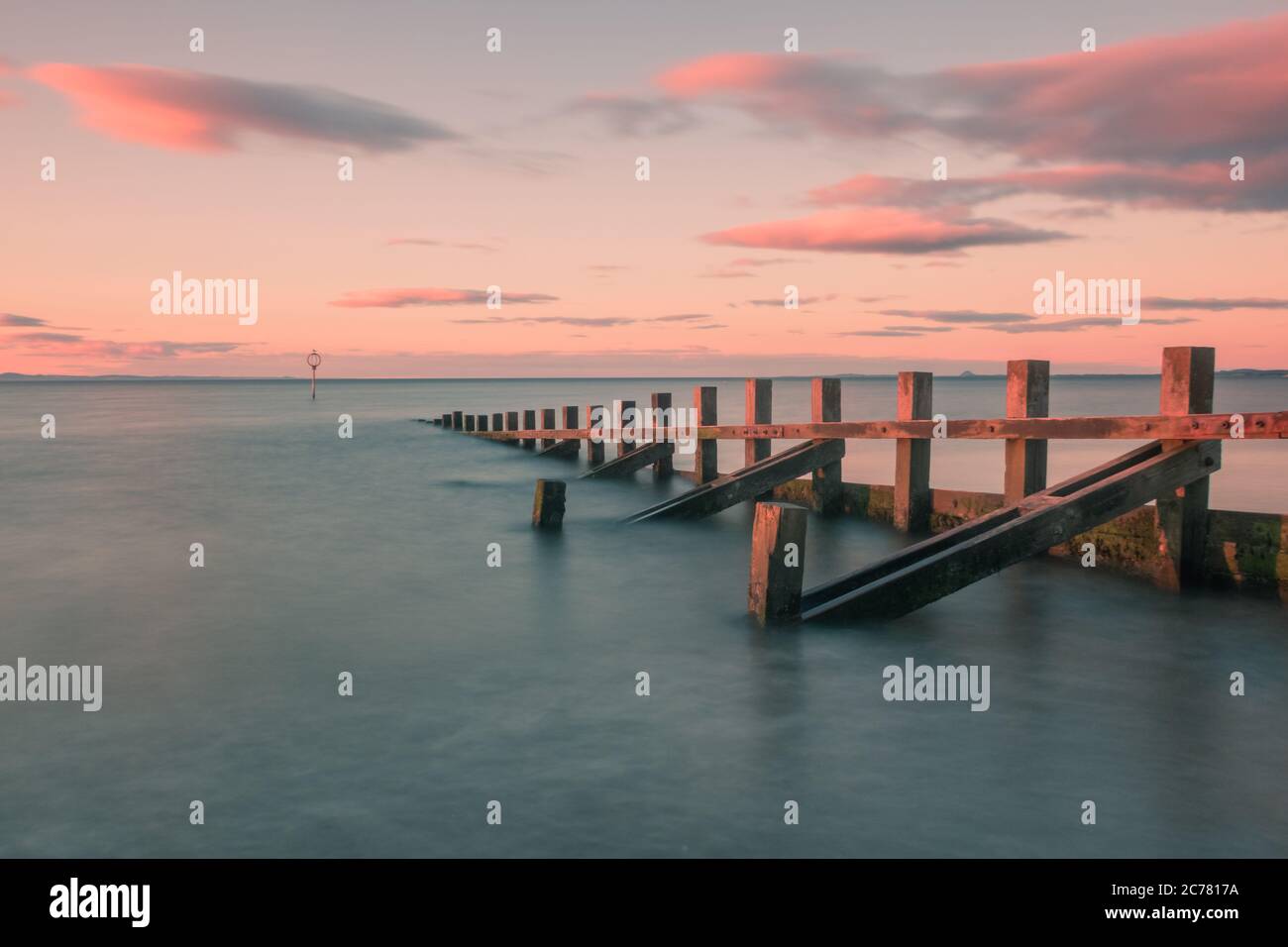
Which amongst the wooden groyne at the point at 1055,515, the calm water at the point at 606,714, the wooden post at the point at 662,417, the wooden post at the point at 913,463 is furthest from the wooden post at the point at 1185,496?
the wooden post at the point at 662,417

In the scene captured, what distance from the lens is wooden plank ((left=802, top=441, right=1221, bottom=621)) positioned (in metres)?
6.59

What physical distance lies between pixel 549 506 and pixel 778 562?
631 centimetres

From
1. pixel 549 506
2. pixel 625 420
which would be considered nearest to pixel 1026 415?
pixel 549 506

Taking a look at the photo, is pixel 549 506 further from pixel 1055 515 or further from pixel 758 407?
pixel 1055 515

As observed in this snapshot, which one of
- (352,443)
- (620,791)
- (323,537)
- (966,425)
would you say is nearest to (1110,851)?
(620,791)

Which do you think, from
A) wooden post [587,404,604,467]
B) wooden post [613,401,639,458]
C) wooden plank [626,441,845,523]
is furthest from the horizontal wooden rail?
wooden post [587,404,604,467]

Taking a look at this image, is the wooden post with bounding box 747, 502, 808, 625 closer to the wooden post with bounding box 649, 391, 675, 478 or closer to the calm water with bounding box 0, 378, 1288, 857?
the calm water with bounding box 0, 378, 1288, 857

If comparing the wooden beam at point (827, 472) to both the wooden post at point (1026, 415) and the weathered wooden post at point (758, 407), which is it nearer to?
the weathered wooden post at point (758, 407)

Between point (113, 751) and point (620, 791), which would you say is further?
point (113, 751)

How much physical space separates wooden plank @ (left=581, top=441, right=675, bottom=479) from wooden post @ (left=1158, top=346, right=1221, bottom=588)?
9654 mm

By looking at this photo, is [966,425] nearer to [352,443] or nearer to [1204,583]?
[1204,583]

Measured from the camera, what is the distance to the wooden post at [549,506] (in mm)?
12414
